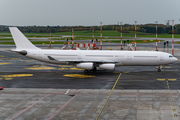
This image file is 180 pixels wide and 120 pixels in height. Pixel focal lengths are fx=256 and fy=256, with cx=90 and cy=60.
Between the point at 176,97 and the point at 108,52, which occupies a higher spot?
the point at 108,52

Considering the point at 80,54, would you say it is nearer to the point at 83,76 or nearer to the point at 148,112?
the point at 83,76

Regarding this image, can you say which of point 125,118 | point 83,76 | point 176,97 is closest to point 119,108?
point 125,118

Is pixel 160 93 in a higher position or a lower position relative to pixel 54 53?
lower

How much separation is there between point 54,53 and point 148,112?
27.0 meters

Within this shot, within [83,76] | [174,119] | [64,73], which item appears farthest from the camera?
[64,73]

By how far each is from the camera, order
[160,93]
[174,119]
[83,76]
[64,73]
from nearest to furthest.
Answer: [174,119]
[160,93]
[83,76]
[64,73]

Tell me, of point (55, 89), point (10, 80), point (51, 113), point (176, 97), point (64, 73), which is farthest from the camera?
point (64, 73)

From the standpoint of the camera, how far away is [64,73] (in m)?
45.6

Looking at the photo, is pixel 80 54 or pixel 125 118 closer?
pixel 125 118

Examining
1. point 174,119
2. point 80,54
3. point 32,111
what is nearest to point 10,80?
point 80,54

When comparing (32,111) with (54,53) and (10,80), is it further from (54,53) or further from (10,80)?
(54,53)

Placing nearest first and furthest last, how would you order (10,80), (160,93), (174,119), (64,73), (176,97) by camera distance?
(174,119) → (176,97) → (160,93) → (10,80) → (64,73)

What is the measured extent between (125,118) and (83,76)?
21.2 m

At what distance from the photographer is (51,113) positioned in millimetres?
23344
